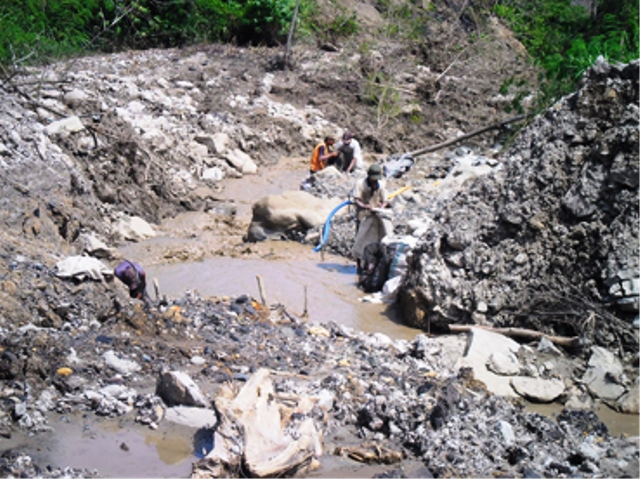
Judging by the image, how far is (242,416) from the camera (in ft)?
15.0

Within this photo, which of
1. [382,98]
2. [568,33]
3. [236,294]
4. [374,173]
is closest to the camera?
[236,294]

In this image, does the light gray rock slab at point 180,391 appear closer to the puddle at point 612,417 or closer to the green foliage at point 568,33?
the puddle at point 612,417

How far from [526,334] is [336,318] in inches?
76.6

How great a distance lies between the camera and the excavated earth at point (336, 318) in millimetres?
4809

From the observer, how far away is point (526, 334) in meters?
6.67

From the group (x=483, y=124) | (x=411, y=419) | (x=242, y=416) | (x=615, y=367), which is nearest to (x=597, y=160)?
(x=615, y=367)

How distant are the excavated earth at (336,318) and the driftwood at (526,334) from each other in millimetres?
59

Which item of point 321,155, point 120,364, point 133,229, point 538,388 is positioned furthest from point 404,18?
point 120,364

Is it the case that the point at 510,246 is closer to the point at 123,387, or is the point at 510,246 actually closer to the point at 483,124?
the point at 123,387

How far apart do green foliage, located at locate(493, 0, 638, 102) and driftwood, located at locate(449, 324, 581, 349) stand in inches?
206

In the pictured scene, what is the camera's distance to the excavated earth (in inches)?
189

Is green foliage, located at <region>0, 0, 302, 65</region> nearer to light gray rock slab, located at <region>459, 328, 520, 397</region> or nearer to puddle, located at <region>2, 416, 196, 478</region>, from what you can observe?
light gray rock slab, located at <region>459, 328, 520, 397</region>

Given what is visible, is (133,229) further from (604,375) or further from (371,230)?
(604,375)

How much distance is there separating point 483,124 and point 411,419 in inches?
579
